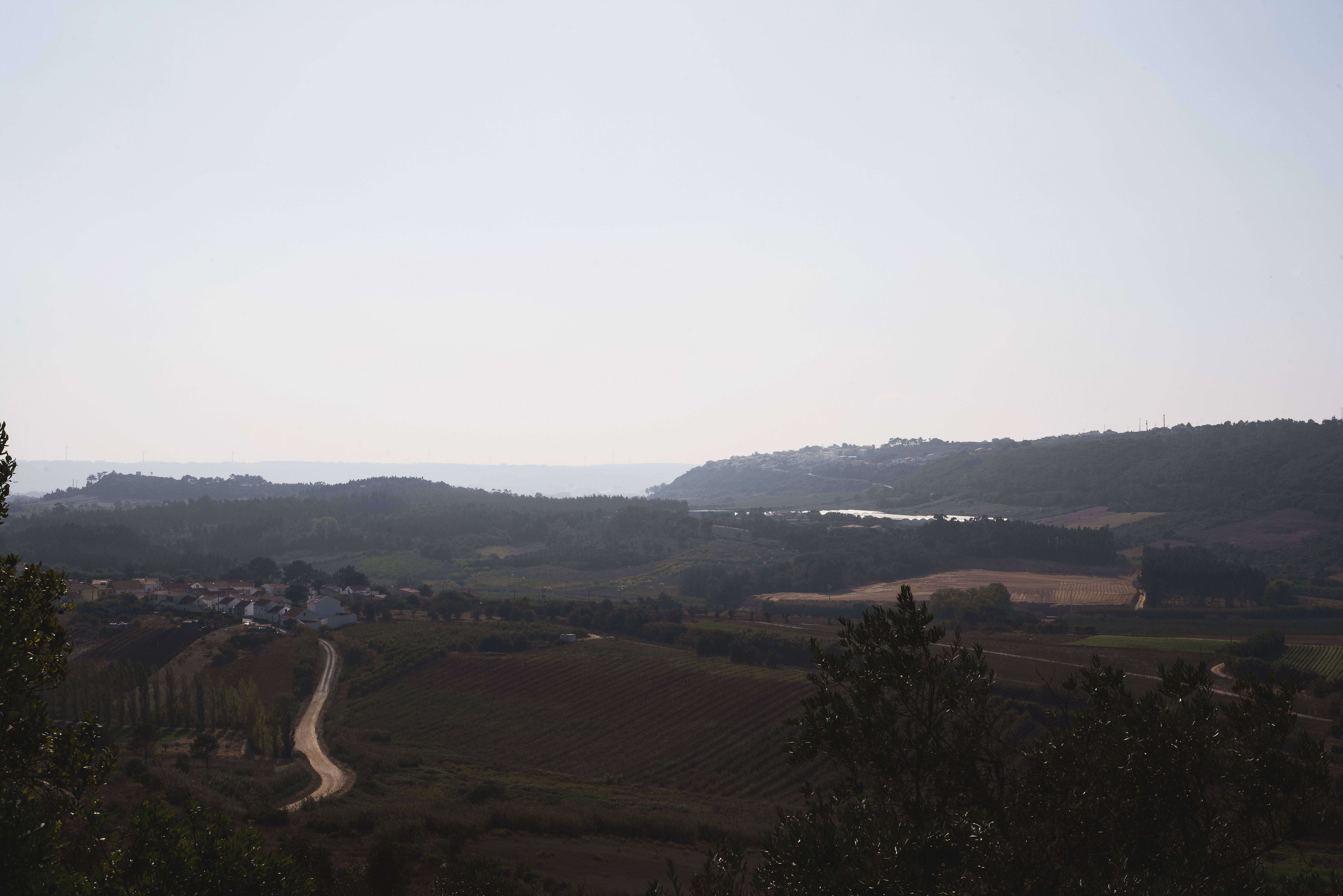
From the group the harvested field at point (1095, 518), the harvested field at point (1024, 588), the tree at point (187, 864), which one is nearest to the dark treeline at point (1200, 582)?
the harvested field at point (1024, 588)

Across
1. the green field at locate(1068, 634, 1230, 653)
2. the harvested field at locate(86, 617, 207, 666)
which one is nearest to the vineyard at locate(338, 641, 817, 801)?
the harvested field at locate(86, 617, 207, 666)

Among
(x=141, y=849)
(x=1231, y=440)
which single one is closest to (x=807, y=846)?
(x=141, y=849)

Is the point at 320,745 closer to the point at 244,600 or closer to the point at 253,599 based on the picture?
the point at 244,600

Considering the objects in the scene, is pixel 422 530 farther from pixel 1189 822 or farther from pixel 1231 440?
pixel 1231 440

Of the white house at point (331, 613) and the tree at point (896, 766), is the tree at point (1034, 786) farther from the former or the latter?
the white house at point (331, 613)

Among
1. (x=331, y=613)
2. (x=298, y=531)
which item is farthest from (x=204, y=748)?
(x=298, y=531)

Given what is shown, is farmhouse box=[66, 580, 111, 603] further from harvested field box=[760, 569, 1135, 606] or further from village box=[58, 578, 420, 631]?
harvested field box=[760, 569, 1135, 606]


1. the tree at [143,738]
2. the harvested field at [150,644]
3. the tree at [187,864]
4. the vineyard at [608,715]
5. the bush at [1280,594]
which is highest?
the tree at [187,864]
